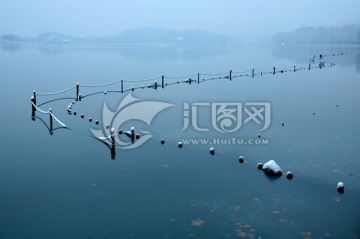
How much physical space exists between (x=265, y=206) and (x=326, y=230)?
1862 mm

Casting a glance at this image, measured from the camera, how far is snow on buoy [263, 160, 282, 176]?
13.9 meters

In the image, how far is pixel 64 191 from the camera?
12.5 metres

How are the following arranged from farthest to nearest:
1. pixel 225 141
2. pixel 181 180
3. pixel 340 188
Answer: pixel 225 141 < pixel 181 180 < pixel 340 188

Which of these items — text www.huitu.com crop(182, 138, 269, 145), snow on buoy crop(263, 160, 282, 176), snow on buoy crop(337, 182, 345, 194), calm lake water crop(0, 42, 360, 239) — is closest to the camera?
calm lake water crop(0, 42, 360, 239)

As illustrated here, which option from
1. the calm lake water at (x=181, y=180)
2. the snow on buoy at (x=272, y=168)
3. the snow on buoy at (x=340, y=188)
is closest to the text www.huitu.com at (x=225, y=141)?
the calm lake water at (x=181, y=180)

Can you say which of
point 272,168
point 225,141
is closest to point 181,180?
point 272,168

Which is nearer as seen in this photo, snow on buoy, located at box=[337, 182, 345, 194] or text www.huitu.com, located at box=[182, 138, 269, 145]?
snow on buoy, located at box=[337, 182, 345, 194]

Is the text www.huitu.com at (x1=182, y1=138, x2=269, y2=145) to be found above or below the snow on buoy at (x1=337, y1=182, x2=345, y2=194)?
above

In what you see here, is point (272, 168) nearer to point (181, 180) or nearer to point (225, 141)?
point (181, 180)

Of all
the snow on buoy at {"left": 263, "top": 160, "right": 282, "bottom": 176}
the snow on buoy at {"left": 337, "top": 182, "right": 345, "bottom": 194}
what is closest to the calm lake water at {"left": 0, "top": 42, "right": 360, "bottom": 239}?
the snow on buoy at {"left": 337, "top": 182, "right": 345, "bottom": 194}

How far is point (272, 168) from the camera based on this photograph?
46.0 feet

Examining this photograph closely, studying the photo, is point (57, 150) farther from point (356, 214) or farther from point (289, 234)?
point (356, 214)

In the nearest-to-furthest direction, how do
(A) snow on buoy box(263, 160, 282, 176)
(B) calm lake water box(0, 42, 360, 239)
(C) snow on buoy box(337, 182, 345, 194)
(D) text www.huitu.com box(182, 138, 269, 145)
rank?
(B) calm lake water box(0, 42, 360, 239), (C) snow on buoy box(337, 182, 345, 194), (A) snow on buoy box(263, 160, 282, 176), (D) text www.huitu.com box(182, 138, 269, 145)

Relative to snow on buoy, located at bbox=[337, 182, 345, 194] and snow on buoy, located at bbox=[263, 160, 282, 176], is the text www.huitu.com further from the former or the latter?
snow on buoy, located at bbox=[337, 182, 345, 194]
